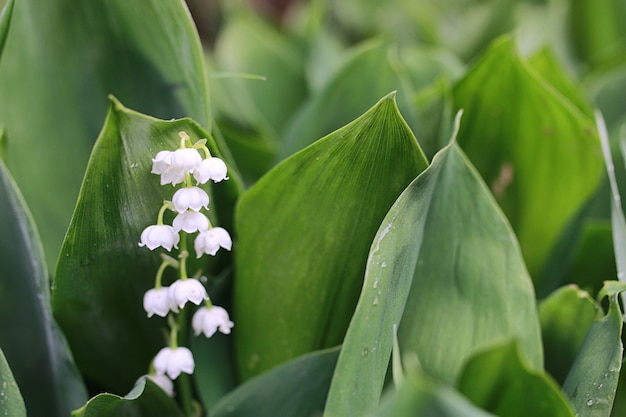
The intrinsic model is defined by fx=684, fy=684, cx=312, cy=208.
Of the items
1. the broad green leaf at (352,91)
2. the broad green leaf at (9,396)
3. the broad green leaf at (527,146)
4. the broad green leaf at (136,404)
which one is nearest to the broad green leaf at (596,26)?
the broad green leaf at (527,146)

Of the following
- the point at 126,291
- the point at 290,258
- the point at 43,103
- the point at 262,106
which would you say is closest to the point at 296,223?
the point at 290,258

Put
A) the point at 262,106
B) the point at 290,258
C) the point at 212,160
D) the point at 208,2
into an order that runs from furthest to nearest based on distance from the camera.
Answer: the point at 208,2 → the point at 262,106 → the point at 290,258 → the point at 212,160

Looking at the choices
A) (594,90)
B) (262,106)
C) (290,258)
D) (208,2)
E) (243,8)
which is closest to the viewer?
(290,258)

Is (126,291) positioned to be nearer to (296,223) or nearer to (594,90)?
(296,223)

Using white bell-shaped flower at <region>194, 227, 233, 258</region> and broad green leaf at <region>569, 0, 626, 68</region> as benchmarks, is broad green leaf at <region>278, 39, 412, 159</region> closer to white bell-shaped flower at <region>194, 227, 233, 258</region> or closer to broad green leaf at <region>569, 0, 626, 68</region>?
white bell-shaped flower at <region>194, 227, 233, 258</region>

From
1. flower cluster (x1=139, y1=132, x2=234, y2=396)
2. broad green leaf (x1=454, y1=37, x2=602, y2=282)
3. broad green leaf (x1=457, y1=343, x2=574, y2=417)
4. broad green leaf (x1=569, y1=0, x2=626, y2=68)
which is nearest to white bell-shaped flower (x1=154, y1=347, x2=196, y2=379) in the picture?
flower cluster (x1=139, y1=132, x2=234, y2=396)

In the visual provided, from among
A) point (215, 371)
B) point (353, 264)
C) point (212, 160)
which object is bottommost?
point (215, 371)
